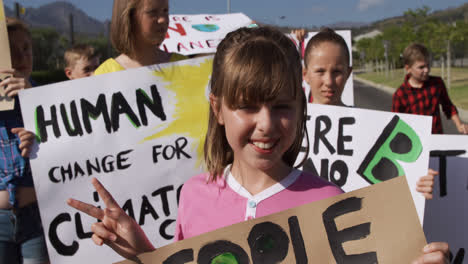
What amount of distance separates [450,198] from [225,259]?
178 centimetres

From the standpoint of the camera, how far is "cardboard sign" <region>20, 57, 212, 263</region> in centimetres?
228

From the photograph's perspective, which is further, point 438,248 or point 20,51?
point 20,51

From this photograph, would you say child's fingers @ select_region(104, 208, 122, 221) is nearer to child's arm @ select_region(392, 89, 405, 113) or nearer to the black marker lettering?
the black marker lettering

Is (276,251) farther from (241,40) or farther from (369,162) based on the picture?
(369,162)

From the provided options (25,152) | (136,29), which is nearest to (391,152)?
(136,29)

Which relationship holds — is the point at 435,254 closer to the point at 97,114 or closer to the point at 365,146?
the point at 365,146

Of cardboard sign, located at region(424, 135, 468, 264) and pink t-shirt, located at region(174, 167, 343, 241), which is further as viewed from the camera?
cardboard sign, located at region(424, 135, 468, 264)

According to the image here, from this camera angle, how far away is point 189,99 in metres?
2.53

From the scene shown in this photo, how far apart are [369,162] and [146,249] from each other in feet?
4.89

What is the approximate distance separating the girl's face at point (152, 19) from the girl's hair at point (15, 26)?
66cm

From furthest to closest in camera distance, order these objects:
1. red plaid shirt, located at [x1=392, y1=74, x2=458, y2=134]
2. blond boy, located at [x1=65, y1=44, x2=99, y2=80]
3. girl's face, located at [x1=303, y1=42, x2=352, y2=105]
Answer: red plaid shirt, located at [x1=392, y1=74, x2=458, y2=134], blond boy, located at [x1=65, y1=44, x2=99, y2=80], girl's face, located at [x1=303, y1=42, x2=352, y2=105]

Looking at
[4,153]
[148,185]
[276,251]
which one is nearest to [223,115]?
[276,251]

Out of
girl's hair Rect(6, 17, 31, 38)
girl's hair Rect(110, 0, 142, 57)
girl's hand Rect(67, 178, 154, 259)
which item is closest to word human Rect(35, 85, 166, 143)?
girl's hair Rect(110, 0, 142, 57)

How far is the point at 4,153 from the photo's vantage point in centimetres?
238
